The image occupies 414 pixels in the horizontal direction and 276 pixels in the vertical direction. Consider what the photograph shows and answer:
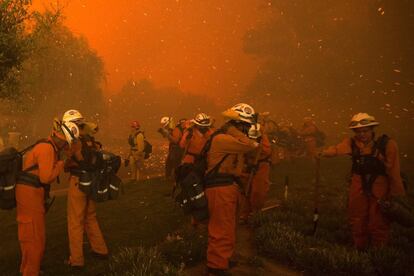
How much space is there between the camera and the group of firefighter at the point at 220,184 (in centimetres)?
564

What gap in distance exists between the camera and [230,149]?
19.4 feet

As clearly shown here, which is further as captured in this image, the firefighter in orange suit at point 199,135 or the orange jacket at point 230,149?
the firefighter in orange suit at point 199,135

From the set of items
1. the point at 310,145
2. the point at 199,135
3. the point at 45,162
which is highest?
the point at 199,135

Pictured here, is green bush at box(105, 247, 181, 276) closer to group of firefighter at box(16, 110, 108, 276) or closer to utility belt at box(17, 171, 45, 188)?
group of firefighter at box(16, 110, 108, 276)

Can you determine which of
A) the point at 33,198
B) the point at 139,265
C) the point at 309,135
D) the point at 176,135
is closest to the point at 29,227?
the point at 33,198

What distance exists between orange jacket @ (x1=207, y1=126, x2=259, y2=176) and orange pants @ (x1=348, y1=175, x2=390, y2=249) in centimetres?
268

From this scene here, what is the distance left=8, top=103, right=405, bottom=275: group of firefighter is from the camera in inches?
222

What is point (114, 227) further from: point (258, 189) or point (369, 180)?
point (369, 180)

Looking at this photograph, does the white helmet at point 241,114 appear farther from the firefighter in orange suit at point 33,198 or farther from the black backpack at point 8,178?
the black backpack at point 8,178

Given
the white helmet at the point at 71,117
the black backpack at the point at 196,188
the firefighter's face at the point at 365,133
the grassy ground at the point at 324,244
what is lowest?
the grassy ground at the point at 324,244

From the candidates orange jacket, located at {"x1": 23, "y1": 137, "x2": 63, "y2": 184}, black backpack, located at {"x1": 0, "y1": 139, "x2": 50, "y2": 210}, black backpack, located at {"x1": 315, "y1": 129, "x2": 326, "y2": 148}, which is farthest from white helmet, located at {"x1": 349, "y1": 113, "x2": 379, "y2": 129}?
black backpack, located at {"x1": 315, "y1": 129, "x2": 326, "y2": 148}

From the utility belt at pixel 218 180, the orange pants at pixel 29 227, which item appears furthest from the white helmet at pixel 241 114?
the orange pants at pixel 29 227

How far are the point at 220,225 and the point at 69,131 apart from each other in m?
2.79

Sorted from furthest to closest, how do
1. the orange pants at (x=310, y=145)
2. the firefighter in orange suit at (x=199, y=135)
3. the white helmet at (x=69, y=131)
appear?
the orange pants at (x=310, y=145), the firefighter in orange suit at (x=199, y=135), the white helmet at (x=69, y=131)
